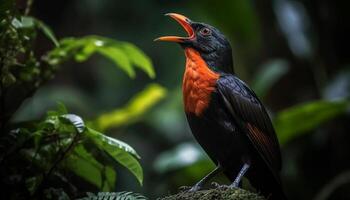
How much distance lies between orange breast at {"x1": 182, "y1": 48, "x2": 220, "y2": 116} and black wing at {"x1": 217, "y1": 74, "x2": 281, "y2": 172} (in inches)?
2.4

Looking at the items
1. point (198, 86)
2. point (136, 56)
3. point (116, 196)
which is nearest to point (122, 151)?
point (116, 196)

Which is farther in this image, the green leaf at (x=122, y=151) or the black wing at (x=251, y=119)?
the black wing at (x=251, y=119)

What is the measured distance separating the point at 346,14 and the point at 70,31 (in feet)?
12.5

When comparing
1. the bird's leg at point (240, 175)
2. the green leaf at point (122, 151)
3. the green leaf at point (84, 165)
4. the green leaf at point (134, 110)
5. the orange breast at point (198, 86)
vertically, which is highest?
the orange breast at point (198, 86)

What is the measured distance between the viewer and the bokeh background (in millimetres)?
6277

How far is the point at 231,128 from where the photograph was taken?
344cm

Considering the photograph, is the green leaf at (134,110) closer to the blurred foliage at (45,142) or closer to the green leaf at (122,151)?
the blurred foliage at (45,142)

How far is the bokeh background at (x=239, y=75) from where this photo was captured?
20.6ft

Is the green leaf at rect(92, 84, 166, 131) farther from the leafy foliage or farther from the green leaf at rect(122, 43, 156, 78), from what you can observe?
the leafy foliage

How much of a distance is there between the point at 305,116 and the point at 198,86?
7.20 ft

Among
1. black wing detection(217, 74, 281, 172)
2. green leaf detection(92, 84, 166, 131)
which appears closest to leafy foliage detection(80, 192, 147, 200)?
black wing detection(217, 74, 281, 172)

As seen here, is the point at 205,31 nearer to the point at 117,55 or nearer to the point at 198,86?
the point at 198,86

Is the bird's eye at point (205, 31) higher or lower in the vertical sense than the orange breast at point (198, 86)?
higher

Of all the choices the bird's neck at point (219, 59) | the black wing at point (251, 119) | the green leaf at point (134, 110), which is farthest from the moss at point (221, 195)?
the green leaf at point (134, 110)
